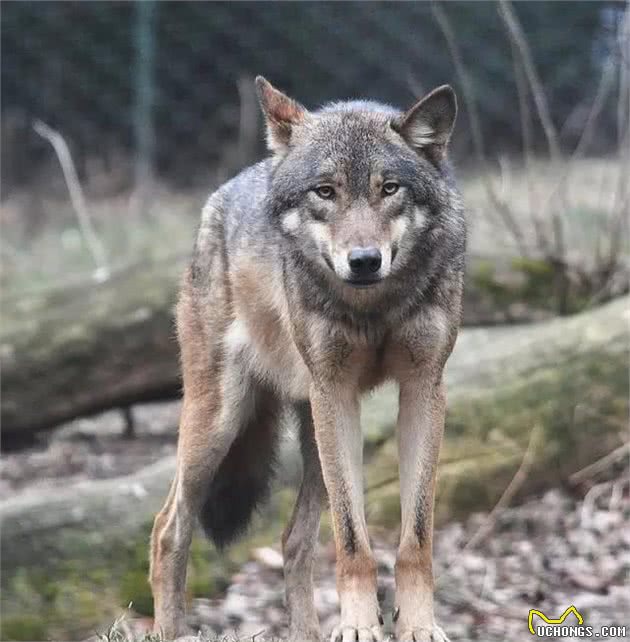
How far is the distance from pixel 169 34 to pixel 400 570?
26.8ft

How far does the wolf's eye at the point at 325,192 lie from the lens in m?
3.90

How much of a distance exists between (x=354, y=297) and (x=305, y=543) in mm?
1134

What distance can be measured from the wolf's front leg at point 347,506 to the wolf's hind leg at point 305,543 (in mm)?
669

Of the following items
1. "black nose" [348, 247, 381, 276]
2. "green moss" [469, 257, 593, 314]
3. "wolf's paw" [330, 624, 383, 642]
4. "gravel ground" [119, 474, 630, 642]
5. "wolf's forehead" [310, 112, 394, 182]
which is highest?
→ "wolf's forehead" [310, 112, 394, 182]

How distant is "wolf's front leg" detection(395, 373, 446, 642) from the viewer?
12.6 ft

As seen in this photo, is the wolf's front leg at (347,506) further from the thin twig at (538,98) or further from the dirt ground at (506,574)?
the thin twig at (538,98)

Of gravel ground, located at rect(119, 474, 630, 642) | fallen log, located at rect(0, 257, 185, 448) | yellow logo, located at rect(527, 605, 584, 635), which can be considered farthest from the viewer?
fallen log, located at rect(0, 257, 185, 448)

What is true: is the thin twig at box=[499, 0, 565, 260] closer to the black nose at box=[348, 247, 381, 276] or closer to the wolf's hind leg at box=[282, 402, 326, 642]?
→ the wolf's hind leg at box=[282, 402, 326, 642]

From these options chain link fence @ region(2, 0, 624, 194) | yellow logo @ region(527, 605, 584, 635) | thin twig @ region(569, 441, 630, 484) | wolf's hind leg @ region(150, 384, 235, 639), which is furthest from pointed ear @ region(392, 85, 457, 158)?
chain link fence @ region(2, 0, 624, 194)

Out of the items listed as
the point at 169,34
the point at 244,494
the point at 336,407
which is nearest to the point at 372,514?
the point at 244,494

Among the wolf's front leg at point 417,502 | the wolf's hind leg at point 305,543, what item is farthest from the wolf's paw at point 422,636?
the wolf's hind leg at point 305,543

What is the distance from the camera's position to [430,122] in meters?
4.04

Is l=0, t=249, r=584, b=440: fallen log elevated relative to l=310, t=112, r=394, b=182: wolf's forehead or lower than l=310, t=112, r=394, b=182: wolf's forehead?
lower
